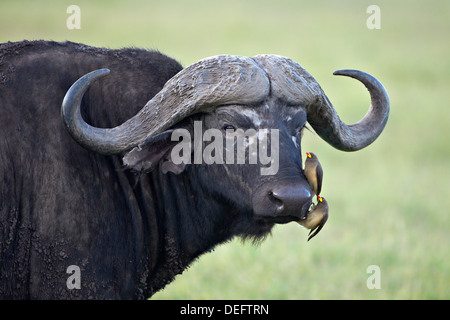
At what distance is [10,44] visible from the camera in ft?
19.9

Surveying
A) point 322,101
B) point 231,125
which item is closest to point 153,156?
point 231,125

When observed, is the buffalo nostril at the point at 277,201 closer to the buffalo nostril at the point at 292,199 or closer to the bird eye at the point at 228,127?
the buffalo nostril at the point at 292,199

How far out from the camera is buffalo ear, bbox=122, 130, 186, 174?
5694mm

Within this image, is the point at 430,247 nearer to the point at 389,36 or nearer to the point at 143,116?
the point at 143,116

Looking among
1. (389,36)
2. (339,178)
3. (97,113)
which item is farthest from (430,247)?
(389,36)

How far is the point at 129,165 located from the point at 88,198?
0.42 metres

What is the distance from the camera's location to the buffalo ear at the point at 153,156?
5694 mm

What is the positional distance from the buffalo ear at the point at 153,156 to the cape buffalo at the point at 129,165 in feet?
0.03

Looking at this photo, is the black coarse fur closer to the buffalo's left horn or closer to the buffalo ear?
the buffalo ear

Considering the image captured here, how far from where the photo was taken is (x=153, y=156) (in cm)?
586

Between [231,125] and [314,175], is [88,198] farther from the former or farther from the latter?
[314,175]

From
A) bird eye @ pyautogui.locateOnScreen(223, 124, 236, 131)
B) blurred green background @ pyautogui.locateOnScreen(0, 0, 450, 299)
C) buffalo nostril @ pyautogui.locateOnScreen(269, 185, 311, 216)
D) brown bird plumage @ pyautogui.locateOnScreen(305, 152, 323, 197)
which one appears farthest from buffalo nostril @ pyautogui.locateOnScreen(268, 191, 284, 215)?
blurred green background @ pyautogui.locateOnScreen(0, 0, 450, 299)

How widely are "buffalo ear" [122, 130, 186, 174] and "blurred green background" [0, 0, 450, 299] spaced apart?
3.53 ft

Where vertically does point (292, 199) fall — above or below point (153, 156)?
below
